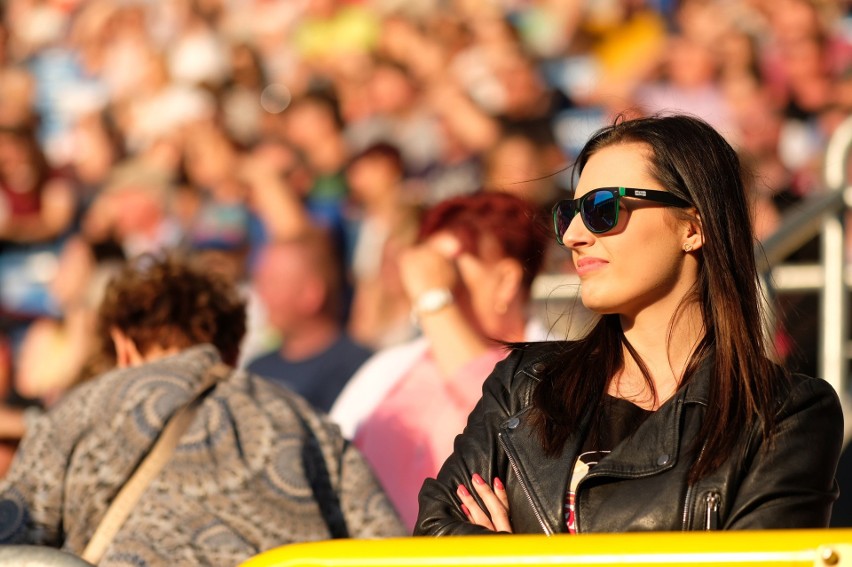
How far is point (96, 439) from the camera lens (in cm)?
302

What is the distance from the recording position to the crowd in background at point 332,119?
22.1 feet

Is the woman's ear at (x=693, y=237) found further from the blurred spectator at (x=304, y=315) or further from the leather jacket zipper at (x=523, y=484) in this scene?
the blurred spectator at (x=304, y=315)

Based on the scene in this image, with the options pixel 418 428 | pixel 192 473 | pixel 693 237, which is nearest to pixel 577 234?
pixel 693 237

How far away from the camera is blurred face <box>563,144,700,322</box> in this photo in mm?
2072

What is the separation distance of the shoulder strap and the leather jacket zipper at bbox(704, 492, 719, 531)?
149 centimetres

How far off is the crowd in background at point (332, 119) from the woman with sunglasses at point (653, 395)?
2831mm

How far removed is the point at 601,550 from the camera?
1611 mm

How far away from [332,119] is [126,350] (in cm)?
491

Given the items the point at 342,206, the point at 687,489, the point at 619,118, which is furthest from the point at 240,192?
the point at 687,489

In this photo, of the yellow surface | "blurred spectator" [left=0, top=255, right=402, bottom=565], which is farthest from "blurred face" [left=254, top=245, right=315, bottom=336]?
the yellow surface

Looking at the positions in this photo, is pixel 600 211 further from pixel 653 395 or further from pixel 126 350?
pixel 126 350

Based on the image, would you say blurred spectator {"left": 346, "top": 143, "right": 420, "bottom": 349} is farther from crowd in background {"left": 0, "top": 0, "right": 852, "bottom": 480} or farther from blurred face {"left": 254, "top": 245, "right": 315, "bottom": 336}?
blurred face {"left": 254, "top": 245, "right": 315, "bottom": 336}

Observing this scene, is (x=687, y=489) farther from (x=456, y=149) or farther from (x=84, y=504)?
(x=456, y=149)

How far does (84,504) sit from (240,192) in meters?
5.43
